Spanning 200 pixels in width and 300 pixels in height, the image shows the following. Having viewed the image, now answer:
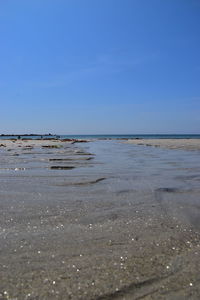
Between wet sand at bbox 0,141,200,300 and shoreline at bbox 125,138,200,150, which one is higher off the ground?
shoreline at bbox 125,138,200,150

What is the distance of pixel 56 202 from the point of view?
3744 millimetres

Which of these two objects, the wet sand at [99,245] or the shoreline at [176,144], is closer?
the wet sand at [99,245]

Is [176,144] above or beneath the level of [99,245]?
above

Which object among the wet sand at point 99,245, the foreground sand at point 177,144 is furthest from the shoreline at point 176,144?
the wet sand at point 99,245

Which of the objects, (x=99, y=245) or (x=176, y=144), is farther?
(x=176, y=144)

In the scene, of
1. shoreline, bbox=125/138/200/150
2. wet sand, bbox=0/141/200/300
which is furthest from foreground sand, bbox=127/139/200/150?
wet sand, bbox=0/141/200/300

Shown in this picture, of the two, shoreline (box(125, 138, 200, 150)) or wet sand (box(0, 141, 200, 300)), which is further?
shoreline (box(125, 138, 200, 150))

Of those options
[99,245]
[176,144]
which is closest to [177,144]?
[176,144]

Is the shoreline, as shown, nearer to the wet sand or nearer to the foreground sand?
the foreground sand

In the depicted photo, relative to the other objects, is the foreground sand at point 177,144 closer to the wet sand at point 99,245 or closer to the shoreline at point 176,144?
the shoreline at point 176,144

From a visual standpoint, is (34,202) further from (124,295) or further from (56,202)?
(124,295)

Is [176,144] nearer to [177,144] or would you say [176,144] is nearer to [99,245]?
[177,144]

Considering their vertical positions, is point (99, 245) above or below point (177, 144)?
below

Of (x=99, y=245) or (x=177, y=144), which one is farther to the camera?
(x=177, y=144)
